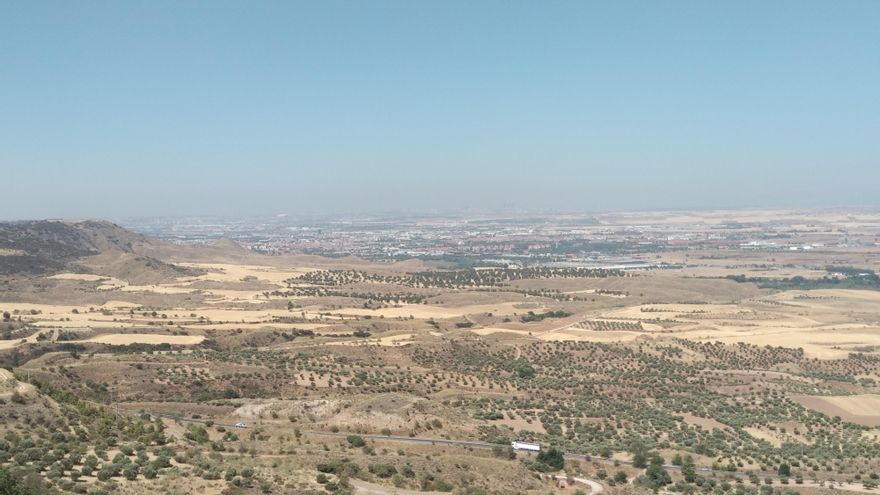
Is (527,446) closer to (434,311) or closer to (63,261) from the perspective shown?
(434,311)

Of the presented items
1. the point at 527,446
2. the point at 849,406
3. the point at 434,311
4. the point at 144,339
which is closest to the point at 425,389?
the point at 527,446

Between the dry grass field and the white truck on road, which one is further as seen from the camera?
the white truck on road

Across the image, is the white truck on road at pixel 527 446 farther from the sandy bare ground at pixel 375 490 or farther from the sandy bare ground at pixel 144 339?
the sandy bare ground at pixel 144 339

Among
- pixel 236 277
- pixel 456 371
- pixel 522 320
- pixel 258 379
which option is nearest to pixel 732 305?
pixel 522 320

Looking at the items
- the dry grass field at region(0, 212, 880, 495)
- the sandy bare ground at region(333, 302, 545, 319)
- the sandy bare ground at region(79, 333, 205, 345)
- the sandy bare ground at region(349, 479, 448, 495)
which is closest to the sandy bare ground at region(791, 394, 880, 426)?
the dry grass field at region(0, 212, 880, 495)

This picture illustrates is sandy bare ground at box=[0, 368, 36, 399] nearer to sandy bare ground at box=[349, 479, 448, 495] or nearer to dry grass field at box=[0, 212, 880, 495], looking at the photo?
dry grass field at box=[0, 212, 880, 495]

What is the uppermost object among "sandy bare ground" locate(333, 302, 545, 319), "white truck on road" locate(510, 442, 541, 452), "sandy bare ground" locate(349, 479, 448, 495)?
"sandy bare ground" locate(349, 479, 448, 495)

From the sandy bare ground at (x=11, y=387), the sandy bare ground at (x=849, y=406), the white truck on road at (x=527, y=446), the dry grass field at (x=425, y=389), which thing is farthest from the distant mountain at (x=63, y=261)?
the sandy bare ground at (x=849, y=406)

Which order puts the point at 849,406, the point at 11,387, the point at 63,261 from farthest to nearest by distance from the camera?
the point at 63,261 → the point at 849,406 → the point at 11,387
